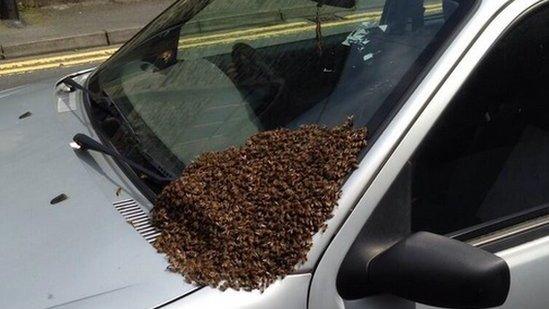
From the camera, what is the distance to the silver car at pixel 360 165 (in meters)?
1.54

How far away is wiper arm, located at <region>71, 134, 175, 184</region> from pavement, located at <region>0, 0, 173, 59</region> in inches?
271

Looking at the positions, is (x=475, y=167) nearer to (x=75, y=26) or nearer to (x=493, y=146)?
(x=493, y=146)

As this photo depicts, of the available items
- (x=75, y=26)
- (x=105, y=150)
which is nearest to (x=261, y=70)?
(x=105, y=150)

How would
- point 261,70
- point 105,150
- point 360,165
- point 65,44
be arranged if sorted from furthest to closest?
point 65,44
point 261,70
point 105,150
point 360,165

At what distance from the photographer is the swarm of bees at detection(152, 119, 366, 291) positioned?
155cm

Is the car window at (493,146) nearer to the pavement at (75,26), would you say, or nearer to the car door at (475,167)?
the car door at (475,167)

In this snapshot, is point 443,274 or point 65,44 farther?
point 65,44

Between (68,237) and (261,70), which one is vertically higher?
(261,70)

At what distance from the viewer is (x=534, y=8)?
67.4 inches

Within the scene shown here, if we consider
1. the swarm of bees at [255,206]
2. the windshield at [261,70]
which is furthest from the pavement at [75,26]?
the swarm of bees at [255,206]

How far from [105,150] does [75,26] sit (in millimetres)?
7928

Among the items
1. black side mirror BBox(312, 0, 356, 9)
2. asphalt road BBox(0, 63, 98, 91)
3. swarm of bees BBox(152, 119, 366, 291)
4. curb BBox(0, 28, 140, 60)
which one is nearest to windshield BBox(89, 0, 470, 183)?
black side mirror BBox(312, 0, 356, 9)

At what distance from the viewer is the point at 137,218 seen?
5.80ft

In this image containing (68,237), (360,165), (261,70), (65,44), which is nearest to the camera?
(360,165)
